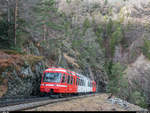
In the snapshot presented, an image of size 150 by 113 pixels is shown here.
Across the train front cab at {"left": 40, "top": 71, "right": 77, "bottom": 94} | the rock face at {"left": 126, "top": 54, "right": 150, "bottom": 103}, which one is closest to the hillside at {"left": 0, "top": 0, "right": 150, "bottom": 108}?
the rock face at {"left": 126, "top": 54, "right": 150, "bottom": 103}

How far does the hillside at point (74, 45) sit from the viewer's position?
52.7 feet

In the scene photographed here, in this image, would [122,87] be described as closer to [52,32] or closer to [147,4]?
[52,32]

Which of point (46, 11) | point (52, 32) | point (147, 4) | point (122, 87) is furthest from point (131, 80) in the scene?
point (46, 11)

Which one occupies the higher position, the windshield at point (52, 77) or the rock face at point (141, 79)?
the windshield at point (52, 77)

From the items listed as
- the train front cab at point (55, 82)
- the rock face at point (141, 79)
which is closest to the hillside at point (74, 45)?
the rock face at point (141, 79)

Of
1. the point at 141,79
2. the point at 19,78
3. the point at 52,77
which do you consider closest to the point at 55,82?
the point at 52,77

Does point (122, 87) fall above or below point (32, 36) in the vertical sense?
below

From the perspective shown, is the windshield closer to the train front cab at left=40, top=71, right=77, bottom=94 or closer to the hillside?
the train front cab at left=40, top=71, right=77, bottom=94

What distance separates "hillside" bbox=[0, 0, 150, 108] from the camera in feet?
52.7

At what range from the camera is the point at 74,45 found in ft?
125

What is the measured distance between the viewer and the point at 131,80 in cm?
5075

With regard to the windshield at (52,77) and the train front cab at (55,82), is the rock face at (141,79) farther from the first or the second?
the windshield at (52,77)

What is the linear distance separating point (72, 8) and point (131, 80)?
3647cm

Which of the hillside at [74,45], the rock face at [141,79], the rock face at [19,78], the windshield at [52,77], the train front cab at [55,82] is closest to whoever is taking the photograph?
the rock face at [19,78]
